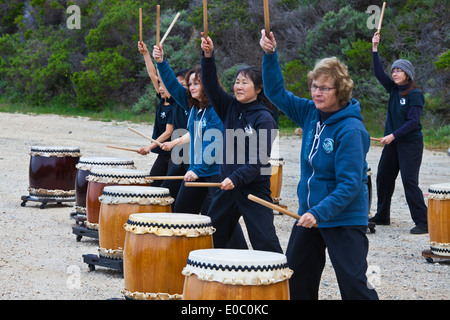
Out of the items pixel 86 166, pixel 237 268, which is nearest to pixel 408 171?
pixel 86 166

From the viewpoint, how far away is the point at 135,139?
16.2 metres

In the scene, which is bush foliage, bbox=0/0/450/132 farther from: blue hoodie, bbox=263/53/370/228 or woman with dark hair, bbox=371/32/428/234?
blue hoodie, bbox=263/53/370/228

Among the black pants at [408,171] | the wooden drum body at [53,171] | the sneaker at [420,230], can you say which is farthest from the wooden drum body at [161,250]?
the wooden drum body at [53,171]

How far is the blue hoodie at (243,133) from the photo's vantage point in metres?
4.37

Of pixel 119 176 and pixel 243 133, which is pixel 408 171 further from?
pixel 243 133

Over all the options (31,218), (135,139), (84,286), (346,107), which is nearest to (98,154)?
(135,139)

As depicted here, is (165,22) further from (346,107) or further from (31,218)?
(346,107)

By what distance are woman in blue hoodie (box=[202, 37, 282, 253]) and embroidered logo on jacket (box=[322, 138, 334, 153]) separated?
87 centimetres

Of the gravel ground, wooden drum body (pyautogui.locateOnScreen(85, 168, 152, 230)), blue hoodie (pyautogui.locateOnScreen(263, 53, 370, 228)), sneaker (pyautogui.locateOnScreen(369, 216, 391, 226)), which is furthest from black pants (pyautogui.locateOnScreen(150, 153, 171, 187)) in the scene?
blue hoodie (pyautogui.locateOnScreen(263, 53, 370, 228))

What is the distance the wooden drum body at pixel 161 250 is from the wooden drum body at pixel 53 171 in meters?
4.60

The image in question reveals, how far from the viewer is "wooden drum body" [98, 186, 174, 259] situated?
16.8ft

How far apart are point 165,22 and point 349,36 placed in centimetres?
693
